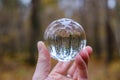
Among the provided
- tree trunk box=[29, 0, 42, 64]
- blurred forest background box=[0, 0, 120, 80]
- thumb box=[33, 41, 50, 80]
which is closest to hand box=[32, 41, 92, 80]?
thumb box=[33, 41, 50, 80]

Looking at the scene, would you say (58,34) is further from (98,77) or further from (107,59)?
(107,59)

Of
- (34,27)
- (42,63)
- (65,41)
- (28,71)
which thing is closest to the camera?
(65,41)

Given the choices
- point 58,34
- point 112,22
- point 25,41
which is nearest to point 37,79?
point 58,34

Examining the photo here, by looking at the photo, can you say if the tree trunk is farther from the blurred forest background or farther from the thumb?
the thumb

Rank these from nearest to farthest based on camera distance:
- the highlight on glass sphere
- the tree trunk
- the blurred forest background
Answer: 1. the highlight on glass sphere
2. the blurred forest background
3. the tree trunk

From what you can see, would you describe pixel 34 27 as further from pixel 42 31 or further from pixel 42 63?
pixel 42 63

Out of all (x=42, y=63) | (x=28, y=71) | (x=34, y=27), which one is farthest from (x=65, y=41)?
(x=34, y=27)
